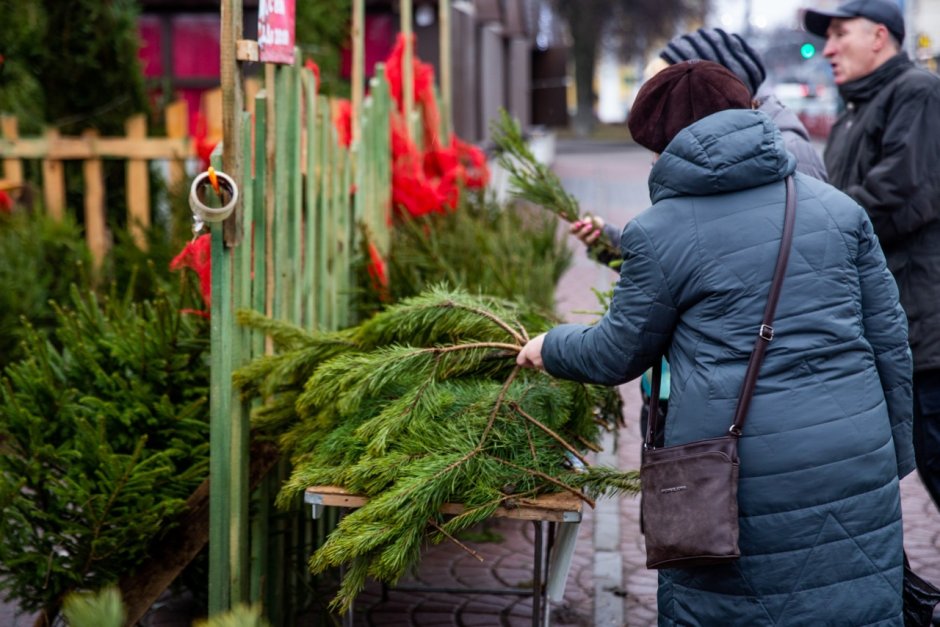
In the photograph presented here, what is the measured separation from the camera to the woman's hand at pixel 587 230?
393 cm

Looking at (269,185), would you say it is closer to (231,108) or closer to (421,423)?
(231,108)

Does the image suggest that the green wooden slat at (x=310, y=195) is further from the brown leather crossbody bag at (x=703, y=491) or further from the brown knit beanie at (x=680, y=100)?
the brown leather crossbody bag at (x=703, y=491)

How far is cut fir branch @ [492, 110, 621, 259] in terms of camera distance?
390 centimetres

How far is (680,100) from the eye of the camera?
266 cm

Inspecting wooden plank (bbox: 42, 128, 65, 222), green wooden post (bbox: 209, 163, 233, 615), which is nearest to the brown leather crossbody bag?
green wooden post (bbox: 209, 163, 233, 615)

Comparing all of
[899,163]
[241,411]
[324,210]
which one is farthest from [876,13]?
[241,411]

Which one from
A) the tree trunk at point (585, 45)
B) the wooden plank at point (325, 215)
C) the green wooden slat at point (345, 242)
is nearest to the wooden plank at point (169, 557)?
the wooden plank at point (325, 215)

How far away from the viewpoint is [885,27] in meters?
4.34

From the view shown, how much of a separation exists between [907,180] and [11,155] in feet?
17.0

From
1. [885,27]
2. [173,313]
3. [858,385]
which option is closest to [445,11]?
[885,27]

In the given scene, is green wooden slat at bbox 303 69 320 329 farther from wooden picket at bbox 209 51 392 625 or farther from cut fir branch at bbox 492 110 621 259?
cut fir branch at bbox 492 110 621 259

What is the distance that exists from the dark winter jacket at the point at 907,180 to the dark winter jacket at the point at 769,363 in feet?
5.08

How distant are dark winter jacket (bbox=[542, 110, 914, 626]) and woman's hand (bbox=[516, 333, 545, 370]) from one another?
30 centimetres

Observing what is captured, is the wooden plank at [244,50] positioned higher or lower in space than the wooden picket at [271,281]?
higher
